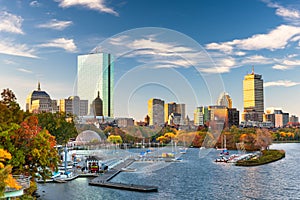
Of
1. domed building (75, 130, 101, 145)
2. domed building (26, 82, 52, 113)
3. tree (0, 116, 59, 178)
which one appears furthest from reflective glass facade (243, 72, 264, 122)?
tree (0, 116, 59, 178)

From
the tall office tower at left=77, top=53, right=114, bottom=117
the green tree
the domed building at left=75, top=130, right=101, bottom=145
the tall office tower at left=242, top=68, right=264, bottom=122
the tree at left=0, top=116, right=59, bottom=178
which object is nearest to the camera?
the tree at left=0, top=116, right=59, bottom=178

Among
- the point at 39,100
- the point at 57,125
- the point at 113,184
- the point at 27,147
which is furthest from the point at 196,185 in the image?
the point at 39,100

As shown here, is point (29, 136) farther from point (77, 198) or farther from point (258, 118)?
point (258, 118)

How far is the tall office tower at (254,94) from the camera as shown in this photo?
468 feet

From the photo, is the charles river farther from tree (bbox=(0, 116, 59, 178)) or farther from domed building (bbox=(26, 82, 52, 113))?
domed building (bbox=(26, 82, 52, 113))

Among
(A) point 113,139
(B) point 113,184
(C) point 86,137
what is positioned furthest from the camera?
(A) point 113,139

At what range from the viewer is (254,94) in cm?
14362

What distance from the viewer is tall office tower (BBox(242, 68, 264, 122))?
468 feet

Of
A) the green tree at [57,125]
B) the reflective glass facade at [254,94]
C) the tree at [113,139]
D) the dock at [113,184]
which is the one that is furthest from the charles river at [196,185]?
the reflective glass facade at [254,94]

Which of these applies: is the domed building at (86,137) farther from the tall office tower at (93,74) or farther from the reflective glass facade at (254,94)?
the reflective glass facade at (254,94)

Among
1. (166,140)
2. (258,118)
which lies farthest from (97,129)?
(258,118)

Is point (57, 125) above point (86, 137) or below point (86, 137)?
above

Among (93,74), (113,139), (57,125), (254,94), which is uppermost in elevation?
(254,94)

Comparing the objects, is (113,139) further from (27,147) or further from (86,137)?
(27,147)
